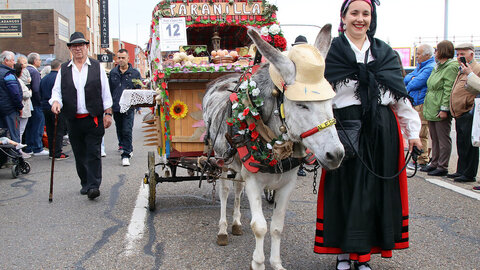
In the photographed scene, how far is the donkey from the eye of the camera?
2.74 meters

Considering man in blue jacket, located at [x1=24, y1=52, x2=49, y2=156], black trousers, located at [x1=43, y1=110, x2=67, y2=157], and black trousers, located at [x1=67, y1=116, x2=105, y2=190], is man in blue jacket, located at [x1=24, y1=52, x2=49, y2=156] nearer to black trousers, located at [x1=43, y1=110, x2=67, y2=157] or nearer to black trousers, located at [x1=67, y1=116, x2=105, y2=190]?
black trousers, located at [x1=43, y1=110, x2=67, y2=157]

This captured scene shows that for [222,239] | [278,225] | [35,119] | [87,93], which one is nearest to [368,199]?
[278,225]

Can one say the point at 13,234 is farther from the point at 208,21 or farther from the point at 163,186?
the point at 208,21

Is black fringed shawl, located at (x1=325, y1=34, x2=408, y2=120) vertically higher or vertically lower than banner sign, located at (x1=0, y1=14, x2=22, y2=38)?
lower

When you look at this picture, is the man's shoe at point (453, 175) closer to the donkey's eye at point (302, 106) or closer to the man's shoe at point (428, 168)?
the man's shoe at point (428, 168)

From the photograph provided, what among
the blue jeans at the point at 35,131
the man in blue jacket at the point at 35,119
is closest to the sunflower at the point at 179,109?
the man in blue jacket at the point at 35,119

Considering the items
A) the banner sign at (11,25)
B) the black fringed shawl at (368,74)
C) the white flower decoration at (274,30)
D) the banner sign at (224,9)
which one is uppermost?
the banner sign at (11,25)

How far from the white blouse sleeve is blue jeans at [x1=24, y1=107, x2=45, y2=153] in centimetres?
936

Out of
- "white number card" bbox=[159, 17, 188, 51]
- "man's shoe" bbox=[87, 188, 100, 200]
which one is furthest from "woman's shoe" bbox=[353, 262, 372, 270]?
"man's shoe" bbox=[87, 188, 100, 200]

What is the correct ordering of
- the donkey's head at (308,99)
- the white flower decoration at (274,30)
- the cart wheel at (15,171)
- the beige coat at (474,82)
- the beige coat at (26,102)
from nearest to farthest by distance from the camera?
the donkey's head at (308,99)
the white flower decoration at (274,30)
the beige coat at (474,82)
the cart wheel at (15,171)
the beige coat at (26,102)

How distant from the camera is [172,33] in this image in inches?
207

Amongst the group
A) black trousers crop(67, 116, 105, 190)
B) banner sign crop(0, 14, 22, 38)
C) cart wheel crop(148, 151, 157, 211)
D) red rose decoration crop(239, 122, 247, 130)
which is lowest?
cart wheel crop(148, 151, 157, 211)

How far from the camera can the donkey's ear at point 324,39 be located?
314 cm

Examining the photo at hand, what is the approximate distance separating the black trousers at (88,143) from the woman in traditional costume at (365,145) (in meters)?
3.78
